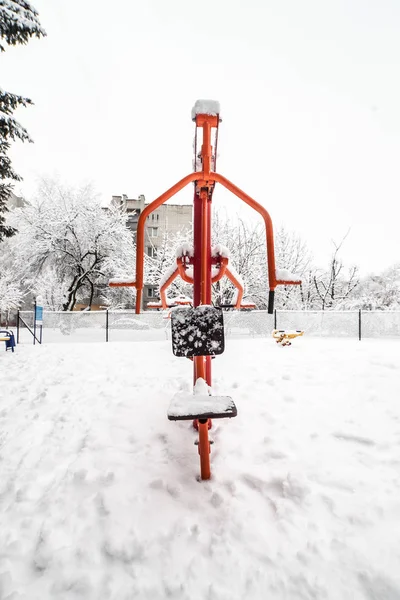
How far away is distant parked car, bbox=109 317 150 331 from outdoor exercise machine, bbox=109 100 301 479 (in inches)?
547

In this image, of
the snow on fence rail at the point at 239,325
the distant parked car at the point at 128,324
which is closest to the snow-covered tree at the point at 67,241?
the distant parked car at the point at 128,324

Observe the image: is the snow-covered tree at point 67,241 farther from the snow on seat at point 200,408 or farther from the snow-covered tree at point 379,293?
the snow on seat at point 200,408


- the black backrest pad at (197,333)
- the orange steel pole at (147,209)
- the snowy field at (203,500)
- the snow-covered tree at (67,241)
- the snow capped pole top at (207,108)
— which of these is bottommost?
the snowy field at (203,500)

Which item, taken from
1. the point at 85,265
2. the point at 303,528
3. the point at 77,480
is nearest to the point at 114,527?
the point at 77,480

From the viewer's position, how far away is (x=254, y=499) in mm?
2248

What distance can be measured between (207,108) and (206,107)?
13 mm

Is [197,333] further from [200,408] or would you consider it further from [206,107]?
[206,107]

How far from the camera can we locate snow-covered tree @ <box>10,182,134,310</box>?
20359mm

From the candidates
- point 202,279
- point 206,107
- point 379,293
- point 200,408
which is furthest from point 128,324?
point 379,293

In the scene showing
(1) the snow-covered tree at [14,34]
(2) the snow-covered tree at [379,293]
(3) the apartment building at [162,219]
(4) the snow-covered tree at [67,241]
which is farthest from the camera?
(3) the apartment building at [162,219]

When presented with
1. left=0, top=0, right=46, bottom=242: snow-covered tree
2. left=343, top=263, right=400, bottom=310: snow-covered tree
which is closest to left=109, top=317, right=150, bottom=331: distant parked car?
left=0, top=0, right=46, bottom=242: snow-covered tree

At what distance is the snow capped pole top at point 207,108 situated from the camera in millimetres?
2729

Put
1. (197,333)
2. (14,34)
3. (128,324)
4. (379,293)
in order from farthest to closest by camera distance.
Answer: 1. (379,293)
2. (128,324)
3. (14,34)
4. (197,333)

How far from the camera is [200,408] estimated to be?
2059mm
